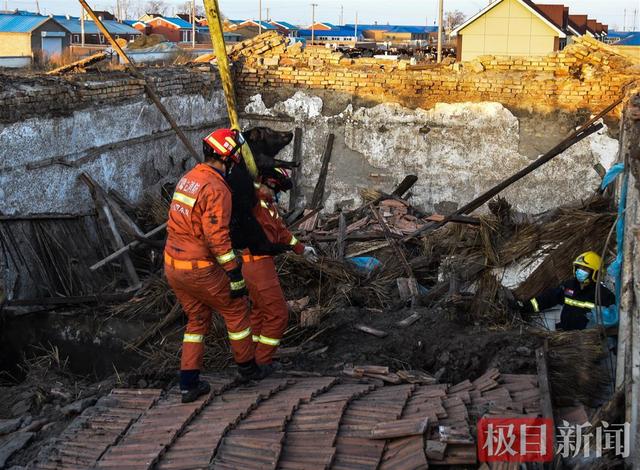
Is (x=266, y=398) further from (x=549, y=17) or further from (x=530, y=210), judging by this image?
(x=549, y=17)

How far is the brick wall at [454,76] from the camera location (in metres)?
12.1

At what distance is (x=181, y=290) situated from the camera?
19.0 feet

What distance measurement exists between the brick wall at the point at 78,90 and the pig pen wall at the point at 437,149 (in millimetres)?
1705

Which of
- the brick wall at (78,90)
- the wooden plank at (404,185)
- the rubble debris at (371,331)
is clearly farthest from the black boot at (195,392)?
the wooden plank at (404,185)

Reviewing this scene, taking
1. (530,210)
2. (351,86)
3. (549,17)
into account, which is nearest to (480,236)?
(530,210)

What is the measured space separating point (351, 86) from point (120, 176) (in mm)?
4233

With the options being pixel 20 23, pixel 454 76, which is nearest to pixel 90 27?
pixel 20 23

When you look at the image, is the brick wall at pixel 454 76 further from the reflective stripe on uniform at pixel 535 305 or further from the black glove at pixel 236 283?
the black glove at pixel 236 283

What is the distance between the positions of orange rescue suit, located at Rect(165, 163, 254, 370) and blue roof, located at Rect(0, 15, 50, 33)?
38.9 m

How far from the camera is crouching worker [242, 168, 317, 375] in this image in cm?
619

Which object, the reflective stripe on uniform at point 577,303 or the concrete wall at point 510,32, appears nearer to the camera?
the reflective stripe on uniform at point 577,303

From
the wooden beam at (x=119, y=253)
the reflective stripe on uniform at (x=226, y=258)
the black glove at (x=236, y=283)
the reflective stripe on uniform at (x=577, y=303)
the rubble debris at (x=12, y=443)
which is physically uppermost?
the reflective stripe on uniform at (x=226, y=258)

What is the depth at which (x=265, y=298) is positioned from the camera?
20.4ft

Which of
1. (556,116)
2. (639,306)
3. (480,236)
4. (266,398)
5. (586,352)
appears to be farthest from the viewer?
(556,116)
